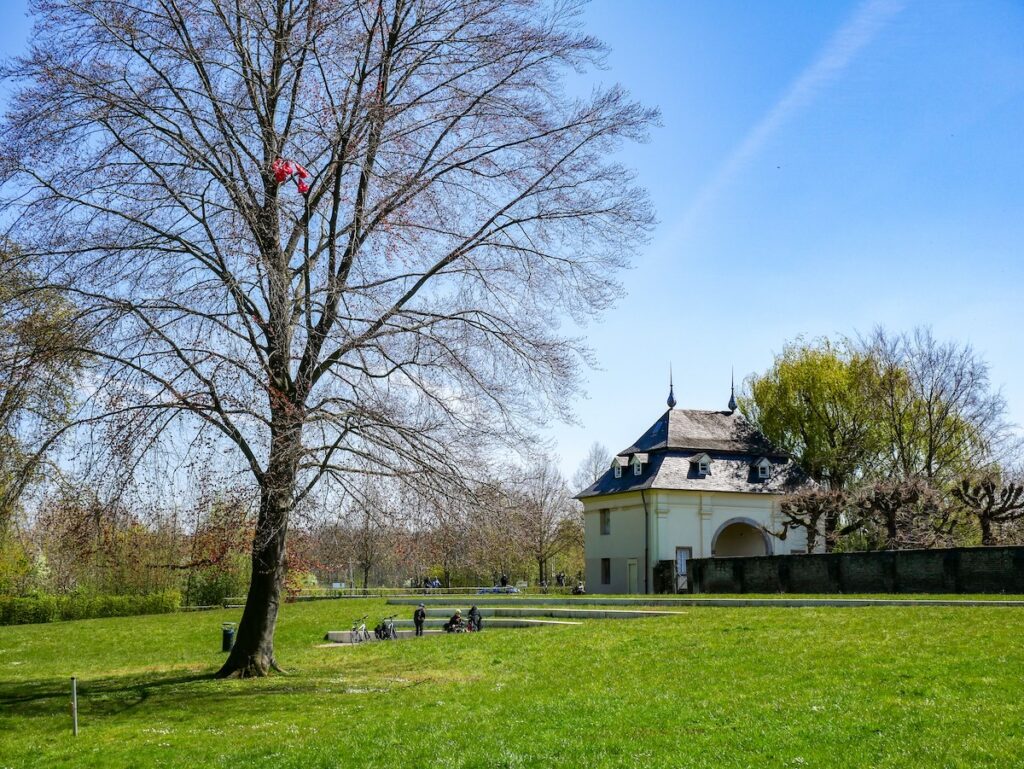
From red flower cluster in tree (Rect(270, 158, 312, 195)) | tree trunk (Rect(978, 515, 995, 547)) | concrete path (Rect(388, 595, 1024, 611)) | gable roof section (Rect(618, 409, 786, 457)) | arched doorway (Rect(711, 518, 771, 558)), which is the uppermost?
red flower cluster in tree (Rect(270, 158, 312, 195))

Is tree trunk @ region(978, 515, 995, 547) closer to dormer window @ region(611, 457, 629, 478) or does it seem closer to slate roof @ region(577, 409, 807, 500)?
slate roof @ region(577, 409, 807, 500)

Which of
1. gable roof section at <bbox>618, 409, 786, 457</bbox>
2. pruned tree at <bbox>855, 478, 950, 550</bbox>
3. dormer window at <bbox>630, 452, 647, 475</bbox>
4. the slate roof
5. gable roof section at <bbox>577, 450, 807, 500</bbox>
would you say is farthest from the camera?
gable roof section at <bbox>618, 409, 786, 457</bbox>

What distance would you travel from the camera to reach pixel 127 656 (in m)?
24.7

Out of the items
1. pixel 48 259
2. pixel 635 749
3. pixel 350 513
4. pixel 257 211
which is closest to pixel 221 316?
pixel 257 211

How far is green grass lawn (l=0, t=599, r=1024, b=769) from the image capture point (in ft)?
31.8

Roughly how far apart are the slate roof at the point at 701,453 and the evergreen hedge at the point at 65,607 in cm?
2187

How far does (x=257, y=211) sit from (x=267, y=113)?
2.34m

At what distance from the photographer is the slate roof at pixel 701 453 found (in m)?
43.3

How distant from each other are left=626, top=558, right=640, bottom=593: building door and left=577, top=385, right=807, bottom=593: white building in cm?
5

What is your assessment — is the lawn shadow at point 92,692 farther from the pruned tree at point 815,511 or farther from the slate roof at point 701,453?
the pruned tree at point 815,511

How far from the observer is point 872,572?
26.3 meters

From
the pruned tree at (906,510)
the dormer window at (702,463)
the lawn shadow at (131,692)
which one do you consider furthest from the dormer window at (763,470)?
the lawn shadow at (131,692)

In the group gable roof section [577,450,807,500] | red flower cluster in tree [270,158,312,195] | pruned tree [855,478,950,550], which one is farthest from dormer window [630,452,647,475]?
red flower cluster in tree [270,158,312,195]

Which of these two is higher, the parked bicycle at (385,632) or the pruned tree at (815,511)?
the pruned tree at (815,511)
